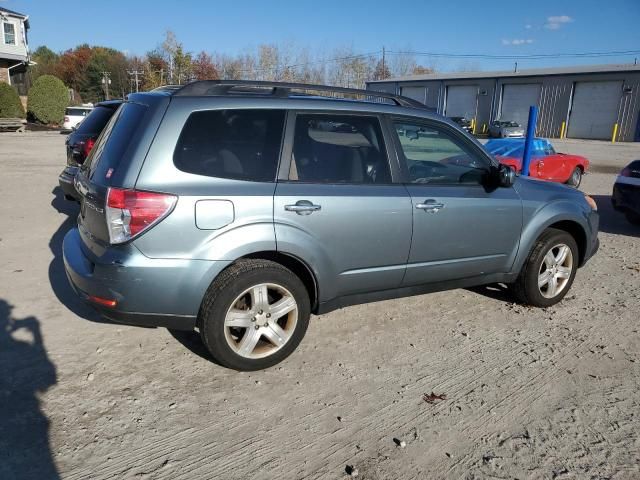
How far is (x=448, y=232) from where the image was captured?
418cm

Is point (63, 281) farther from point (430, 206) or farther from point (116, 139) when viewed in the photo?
point (430, 206)

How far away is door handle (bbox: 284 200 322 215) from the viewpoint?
11.3 feet

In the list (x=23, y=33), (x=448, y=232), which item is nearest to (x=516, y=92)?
(x=23, y=33)

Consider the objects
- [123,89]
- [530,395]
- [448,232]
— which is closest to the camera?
[530,395]

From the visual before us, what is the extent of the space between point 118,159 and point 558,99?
4471cm

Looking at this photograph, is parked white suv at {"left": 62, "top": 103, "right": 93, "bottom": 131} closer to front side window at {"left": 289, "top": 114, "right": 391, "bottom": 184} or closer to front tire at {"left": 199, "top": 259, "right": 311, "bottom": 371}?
front side window at {"left": 289, "top": 114, "right": 391, "bottom": 184}

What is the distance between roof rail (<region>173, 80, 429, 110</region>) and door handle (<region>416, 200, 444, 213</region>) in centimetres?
87

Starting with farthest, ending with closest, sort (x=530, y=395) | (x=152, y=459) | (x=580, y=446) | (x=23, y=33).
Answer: (x=23, y=33)
(x=530, y=395)
(x=580, y=446)
(x=152, y=459)

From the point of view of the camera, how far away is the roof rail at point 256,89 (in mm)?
3465

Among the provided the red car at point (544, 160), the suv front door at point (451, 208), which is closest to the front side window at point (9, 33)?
the red car at point (544, 160)

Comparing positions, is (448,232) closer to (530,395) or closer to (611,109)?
(530,395)


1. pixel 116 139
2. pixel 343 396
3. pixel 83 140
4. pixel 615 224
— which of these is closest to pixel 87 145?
pixel 83 140

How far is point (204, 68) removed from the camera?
51.9 m

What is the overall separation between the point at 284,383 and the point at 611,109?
43.2 m
